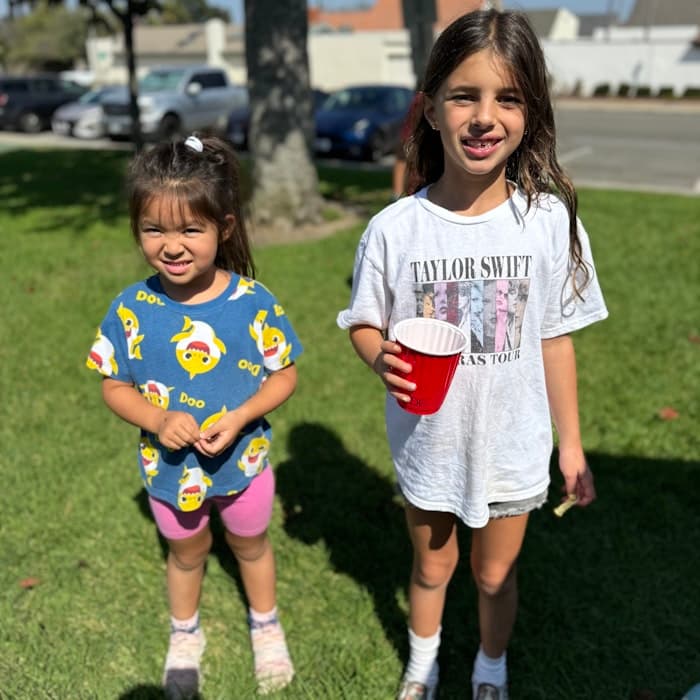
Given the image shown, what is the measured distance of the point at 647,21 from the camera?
180 ft

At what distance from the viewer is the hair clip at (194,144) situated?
82.8 inches

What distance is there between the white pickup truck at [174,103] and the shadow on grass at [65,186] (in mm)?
2406

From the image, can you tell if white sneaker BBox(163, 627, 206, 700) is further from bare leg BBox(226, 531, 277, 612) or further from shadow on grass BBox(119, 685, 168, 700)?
bare leg BBox(226, 531, 277, 612)

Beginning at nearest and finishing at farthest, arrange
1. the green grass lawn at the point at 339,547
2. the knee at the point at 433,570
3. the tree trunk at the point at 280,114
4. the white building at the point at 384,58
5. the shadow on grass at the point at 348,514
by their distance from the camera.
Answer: the knee at the point at 433,570, the green grass lawn at the point at 339,547, the shadow on grass at the point at 348,514, the tree trunk at the point at 280,114, the white building at the point at 384,58

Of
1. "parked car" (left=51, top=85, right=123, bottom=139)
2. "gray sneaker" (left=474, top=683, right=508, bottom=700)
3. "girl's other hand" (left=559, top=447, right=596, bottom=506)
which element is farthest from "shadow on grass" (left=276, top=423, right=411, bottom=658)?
"parked car" (left=51, top=85, right=123, bottom=139)

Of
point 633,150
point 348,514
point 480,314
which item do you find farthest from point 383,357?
point 633,150

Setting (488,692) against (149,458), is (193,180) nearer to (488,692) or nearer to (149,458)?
(149,458)

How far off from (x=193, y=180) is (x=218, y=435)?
716 mm

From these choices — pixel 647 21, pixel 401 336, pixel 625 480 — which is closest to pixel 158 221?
pixel 401 336

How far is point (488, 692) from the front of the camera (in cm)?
243

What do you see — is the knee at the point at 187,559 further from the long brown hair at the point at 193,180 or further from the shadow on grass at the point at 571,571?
the long brown hair at the point at 193,180

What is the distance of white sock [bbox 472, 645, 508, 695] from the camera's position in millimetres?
2432

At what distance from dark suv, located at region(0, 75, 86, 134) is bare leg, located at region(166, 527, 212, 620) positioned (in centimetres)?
2079

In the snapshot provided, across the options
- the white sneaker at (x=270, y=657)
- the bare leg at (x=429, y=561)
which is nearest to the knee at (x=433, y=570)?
the bare leg at (x=429, y=561)
